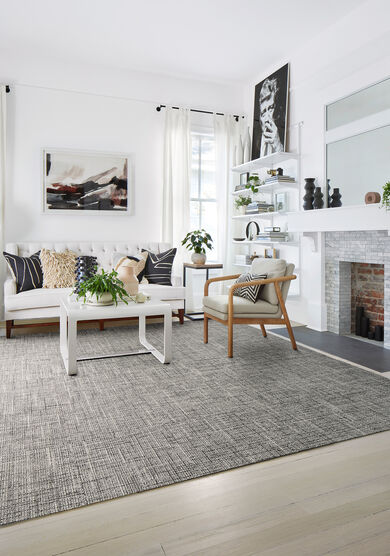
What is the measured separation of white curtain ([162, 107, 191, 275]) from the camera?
5.61m

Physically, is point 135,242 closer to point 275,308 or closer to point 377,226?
point 275,308

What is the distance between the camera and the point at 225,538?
141 cm

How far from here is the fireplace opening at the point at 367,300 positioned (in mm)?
4180

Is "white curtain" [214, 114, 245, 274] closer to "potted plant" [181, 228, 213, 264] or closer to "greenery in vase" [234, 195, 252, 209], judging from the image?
"greenery in vase" [234, 195, 252, 209]

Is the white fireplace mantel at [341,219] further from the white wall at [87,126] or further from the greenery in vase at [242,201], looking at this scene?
the white wall at [87,126]

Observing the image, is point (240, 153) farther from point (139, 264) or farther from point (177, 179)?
point (139, 264)

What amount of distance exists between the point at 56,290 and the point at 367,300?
10.3ft

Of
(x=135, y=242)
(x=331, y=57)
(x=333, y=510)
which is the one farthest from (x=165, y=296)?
(x=333, y=510)

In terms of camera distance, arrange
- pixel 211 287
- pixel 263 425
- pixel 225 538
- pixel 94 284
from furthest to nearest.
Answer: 1. pixel 211 287
2. pixel 94 284
3. pixel 263 425
4. pixel 225 538

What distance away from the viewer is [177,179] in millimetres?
5688

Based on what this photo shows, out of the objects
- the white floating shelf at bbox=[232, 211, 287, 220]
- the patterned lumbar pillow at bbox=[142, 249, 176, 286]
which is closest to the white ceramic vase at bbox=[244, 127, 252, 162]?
the white floating shelf at bbox=[232, 211, 287, 220]

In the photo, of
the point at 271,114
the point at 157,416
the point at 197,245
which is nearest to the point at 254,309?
the point at 157,416

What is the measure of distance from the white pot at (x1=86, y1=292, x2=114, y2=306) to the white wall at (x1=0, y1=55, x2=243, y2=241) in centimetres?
230

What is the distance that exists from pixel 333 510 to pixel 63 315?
2.55 meters
